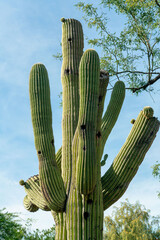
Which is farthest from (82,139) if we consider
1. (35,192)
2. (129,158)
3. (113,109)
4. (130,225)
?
(130,225)

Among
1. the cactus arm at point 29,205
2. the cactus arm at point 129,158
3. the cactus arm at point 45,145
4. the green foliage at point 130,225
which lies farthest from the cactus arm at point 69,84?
the green foliage at point 130,225

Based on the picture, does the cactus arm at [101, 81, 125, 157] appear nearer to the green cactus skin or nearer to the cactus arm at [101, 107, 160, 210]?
the cactus arm at [101, 107, 160, 210]

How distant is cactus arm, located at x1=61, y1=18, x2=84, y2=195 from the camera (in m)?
5.88

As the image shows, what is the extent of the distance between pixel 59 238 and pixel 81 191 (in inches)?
36.0

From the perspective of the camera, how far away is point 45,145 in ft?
18.0

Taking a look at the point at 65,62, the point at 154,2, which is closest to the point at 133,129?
the point at 65,62

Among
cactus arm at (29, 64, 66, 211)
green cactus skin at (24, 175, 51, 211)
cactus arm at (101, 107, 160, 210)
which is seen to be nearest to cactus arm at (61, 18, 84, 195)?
cactus arm at (29, 64, 66, 211)

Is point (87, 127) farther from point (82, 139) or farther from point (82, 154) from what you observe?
point (82, 154)

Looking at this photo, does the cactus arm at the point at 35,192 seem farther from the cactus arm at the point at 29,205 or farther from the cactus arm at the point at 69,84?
the cactus arm at the point at 69,84

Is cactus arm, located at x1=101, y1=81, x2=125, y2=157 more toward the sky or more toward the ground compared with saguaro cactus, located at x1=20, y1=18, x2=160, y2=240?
more toward the sky

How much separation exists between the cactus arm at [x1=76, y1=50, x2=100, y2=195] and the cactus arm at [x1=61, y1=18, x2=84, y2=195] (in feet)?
1.86

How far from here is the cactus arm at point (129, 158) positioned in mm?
5676

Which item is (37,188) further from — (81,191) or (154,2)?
(154,2)

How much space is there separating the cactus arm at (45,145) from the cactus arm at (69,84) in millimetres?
240
